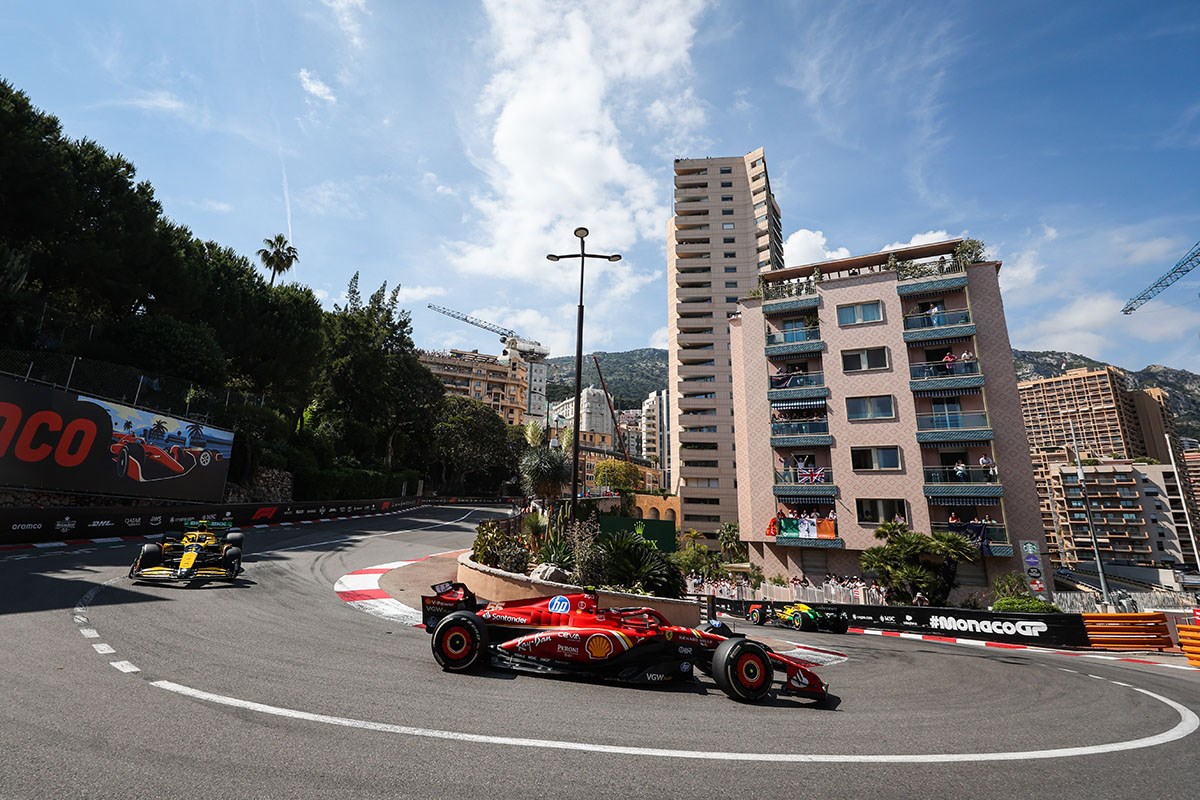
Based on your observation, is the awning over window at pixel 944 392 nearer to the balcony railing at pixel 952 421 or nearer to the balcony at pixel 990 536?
the balcony railing at pixel 952 421

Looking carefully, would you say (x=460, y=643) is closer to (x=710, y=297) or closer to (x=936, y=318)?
(x=936, y=318)

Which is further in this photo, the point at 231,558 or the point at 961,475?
the point at 961,475

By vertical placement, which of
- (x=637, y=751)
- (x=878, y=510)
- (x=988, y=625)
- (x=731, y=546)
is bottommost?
(x=988, y=625)

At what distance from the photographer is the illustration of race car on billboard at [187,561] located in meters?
11.1

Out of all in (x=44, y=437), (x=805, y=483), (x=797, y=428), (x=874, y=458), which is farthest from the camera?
(x=797, y=428)

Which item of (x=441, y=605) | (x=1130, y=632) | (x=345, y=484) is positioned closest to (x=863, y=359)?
(x=1130, y=632)

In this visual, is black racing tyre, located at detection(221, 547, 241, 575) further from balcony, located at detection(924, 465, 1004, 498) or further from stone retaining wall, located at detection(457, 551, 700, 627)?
balcony, located at detection(924, 465, 1004, 498)

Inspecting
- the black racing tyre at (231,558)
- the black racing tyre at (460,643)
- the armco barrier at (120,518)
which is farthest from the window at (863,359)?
the armco barrier at (120,518)

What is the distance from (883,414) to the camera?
31.0 m

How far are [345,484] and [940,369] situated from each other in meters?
44.0

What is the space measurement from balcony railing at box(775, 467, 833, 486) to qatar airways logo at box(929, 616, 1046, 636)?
13.7 m

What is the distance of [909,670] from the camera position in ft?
30.0

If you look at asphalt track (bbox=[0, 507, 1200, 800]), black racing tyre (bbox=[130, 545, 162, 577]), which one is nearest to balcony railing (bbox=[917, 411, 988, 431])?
asphalt track (bbox=[0, 507, 1200, 800])

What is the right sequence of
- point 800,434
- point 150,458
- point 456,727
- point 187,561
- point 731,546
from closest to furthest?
point 456,727 < point 187,561 < point 150,458 < point 800,434 < point 731,546
